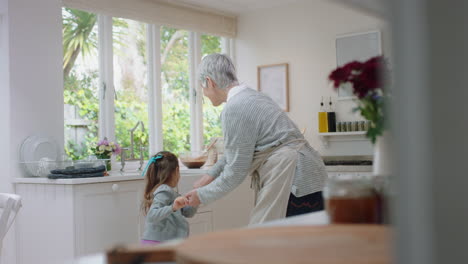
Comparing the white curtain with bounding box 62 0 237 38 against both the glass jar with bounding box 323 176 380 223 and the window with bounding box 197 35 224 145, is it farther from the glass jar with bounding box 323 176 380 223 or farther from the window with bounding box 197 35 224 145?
the glass jar with bounding box 323 176 380 223

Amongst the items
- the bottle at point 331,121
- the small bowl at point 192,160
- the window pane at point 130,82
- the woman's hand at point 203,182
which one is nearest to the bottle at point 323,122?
the bottle at point 331,121

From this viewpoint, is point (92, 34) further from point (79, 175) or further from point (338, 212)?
point (338, 212)

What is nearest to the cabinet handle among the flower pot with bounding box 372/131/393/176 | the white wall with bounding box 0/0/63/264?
the white wall with bounding box 0/0/63/264

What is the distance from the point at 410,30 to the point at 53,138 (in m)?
3.55

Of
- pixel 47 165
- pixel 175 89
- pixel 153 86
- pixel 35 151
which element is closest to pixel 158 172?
pixel 47 165

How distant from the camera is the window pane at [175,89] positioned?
16.2 feet

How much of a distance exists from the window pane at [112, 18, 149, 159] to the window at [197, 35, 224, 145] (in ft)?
2.35

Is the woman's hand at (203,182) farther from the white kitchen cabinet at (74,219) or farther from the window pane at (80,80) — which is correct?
the window pane at (80,80)

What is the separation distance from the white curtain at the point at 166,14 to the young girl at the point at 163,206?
1.90 m

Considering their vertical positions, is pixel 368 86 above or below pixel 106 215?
above

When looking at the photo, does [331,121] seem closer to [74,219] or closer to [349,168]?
[349,168]

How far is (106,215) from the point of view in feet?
10.9

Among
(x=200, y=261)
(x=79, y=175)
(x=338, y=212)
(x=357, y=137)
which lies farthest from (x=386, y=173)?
(x=357, y=137)

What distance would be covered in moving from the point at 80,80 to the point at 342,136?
221 cm
